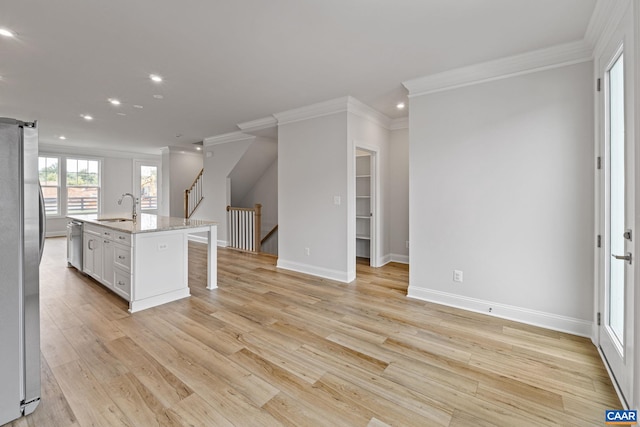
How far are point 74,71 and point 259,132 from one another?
296 centimetres

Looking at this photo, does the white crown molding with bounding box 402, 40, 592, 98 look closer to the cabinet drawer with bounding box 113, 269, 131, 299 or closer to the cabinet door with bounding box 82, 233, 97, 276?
the cabinet drawer with bounding box 113, 269, 131, 299

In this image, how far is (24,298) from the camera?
1.61 meters

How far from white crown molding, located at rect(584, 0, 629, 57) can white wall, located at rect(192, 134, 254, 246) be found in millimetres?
5645

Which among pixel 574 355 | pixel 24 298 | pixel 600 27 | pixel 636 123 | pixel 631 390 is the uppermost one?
pixel 600 27

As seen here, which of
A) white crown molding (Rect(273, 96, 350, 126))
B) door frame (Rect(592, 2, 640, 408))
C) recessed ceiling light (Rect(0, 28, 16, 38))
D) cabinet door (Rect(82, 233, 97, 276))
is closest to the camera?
door frame (Rect(592, 2, 640, 408))

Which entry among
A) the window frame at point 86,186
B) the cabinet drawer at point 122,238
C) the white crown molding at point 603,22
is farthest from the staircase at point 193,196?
the white crown molding at point 603,22

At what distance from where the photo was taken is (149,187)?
32.3 ft

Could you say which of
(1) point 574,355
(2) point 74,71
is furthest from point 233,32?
(1) point 574,355

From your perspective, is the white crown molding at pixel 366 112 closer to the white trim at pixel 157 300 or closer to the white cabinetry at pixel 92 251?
the white trim at pixel 157 300

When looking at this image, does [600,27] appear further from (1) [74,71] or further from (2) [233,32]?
(1) [74,71]

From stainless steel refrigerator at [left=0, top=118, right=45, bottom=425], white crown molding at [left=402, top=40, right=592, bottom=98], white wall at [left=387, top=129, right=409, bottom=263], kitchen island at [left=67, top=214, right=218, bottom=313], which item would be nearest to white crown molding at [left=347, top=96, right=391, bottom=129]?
white wall at [left=387, top=129, right=409, bottom=263]

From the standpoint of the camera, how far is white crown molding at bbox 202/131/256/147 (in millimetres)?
6277

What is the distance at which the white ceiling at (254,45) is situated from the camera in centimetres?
217

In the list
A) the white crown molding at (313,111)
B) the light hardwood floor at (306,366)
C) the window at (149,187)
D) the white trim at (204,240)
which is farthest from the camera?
the window at (149,187)
